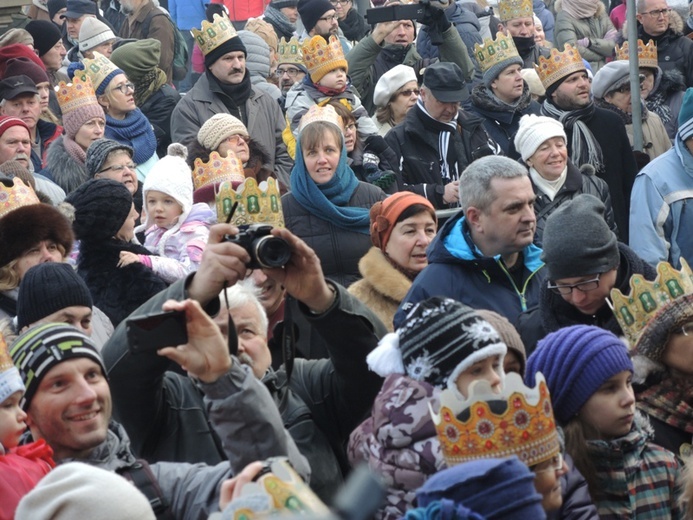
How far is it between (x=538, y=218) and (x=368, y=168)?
65.5 inches

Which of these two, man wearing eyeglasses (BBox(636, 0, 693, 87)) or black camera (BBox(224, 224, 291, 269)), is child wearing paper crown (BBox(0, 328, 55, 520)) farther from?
man wearing eyeglasses (BBox(636, 0, 693, 87))

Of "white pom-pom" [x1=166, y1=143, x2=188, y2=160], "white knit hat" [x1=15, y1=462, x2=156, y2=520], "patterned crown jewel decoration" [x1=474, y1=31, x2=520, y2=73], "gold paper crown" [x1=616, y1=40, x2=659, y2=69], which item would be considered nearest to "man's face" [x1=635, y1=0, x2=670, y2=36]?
"gold paper crown" [x1=616, y1=40, x2=659, y2=69]

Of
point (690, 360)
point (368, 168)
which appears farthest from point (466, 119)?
point (690, 360)

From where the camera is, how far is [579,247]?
589cm

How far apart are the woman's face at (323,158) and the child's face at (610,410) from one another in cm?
334

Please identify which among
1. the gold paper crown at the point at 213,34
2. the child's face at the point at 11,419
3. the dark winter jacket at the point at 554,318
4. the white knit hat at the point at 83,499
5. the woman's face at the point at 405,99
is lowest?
the dark winter jacket at the point at 554,318

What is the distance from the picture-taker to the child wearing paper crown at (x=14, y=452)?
4.23 meters

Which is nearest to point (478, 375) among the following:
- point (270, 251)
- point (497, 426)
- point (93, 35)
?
point (497, 426)

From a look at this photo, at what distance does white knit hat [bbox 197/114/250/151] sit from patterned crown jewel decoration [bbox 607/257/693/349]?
4.47 metres

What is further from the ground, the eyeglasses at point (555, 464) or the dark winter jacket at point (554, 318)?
the eyeglasses at point (555, 464)

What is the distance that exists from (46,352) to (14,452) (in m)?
0.31

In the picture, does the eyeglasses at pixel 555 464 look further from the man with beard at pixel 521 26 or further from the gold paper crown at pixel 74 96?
the man with beard at pixel 521 26

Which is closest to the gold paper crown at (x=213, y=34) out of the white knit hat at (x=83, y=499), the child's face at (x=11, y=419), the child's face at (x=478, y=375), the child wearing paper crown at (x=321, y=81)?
the child wearing paper crown at (x=321, y=81)

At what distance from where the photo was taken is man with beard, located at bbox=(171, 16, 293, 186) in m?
10.4
